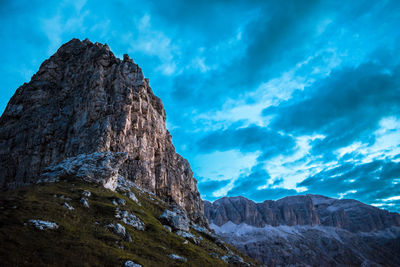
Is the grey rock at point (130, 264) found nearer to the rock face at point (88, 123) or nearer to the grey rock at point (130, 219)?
the grey rock at point (130, 219)

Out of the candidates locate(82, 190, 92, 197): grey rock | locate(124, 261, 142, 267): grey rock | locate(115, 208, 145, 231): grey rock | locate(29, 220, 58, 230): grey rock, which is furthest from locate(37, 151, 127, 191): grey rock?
locate(124, 261, 142, 267): grey rock

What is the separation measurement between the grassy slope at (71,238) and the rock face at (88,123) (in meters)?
54.2

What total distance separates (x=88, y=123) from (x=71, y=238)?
86116mm

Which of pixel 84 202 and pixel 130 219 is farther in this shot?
pixel 130 219

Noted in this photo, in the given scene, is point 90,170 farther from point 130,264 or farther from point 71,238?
point 130,264

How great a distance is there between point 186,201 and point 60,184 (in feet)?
357

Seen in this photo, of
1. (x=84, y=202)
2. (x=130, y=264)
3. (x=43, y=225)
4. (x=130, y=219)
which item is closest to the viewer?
(x=130, y=264)

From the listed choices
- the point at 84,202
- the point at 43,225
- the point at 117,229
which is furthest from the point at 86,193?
the point at 43,225

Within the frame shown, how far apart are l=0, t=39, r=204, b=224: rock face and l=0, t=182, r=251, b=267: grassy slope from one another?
54.2m

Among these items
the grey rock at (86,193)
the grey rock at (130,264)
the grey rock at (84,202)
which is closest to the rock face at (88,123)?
the grey rock at (86,193)

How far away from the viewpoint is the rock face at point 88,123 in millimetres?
102312

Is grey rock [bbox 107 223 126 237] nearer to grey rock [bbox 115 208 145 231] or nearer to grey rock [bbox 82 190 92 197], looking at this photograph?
grey rock [bbox 115 208 145 231]

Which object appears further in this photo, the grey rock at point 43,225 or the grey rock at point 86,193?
the grey rock at point 86,193

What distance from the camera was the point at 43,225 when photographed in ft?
86.8
